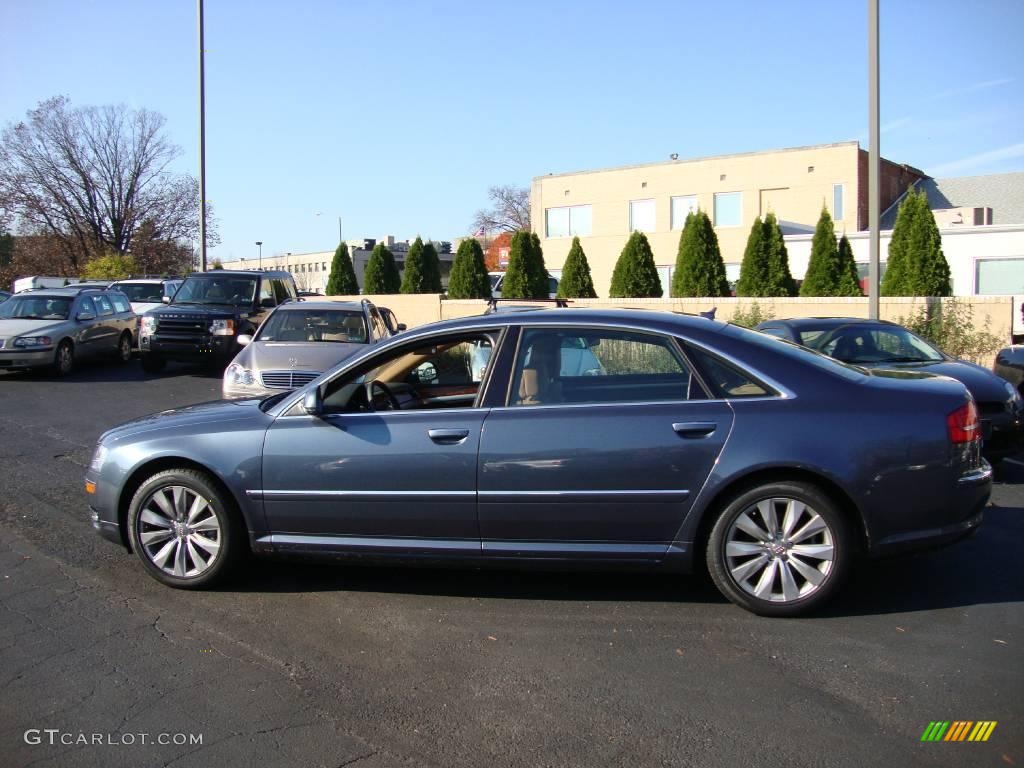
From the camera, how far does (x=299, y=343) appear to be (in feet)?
36.0

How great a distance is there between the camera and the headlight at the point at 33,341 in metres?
15.5

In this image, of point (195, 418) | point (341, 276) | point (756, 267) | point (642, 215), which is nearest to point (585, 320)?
point (195, 418)

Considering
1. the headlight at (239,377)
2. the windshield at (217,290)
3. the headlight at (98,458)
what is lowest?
the headlight at (98,458)

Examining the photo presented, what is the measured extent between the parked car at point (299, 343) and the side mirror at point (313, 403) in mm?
4519

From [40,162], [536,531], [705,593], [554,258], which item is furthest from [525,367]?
[40,162]

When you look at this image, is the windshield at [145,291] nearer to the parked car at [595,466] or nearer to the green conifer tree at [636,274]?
the green conifer tree at [636,274]

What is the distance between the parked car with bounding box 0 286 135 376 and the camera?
15562 millimetres

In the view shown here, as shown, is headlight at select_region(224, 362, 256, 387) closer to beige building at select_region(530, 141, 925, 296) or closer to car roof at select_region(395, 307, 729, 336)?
car roof at select_region(395, 307, 729, 336)

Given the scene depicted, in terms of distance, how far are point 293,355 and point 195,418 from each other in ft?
17.8

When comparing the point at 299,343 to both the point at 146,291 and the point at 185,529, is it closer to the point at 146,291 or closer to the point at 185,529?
the point at 185,529

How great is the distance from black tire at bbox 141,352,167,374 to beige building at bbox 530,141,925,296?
21.4 meters

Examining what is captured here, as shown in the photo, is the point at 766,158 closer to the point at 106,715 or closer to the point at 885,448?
the point at 885,448

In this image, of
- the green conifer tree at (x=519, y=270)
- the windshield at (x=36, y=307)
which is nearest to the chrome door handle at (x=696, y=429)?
the windshield at (x=36, y=307)

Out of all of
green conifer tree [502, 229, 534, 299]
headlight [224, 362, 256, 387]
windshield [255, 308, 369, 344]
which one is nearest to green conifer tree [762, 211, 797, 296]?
green conifer tree [502, 229, 534, 299]
